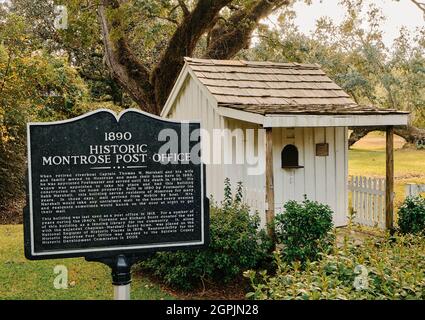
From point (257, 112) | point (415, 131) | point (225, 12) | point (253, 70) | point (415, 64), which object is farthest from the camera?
point (415, 64)

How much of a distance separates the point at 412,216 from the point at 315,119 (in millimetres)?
2832

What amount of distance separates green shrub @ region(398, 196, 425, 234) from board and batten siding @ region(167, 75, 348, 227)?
149cm

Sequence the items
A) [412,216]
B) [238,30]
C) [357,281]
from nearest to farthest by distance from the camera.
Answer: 1. [357,281]
2. [412,216]
3. [238,30]

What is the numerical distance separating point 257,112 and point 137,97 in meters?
9.27

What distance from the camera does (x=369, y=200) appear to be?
11758mm

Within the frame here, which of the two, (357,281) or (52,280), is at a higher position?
(357,281)

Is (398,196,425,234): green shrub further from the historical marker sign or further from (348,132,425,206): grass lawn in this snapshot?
(348,132,425,206): grass lawn

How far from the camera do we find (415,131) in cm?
2930

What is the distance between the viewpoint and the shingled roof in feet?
34.3

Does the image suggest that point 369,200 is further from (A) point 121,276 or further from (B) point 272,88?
(A) point 121,276

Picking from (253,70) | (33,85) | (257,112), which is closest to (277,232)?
(257,112)

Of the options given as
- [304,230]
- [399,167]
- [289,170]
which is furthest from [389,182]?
[399,167]

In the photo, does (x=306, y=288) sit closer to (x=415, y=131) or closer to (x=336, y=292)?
(x=336, y=292)
